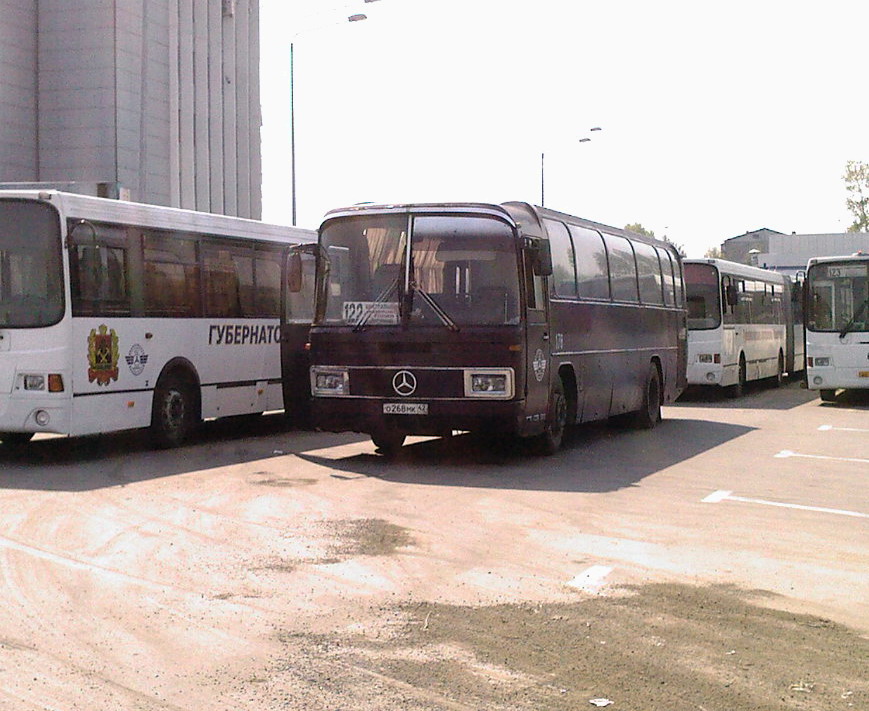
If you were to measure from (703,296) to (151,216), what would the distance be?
46.5 feet

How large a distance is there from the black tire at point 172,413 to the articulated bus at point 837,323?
45.3ft

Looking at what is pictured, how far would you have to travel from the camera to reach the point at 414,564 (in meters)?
8.68

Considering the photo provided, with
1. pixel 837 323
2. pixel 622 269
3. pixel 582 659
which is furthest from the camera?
pixel 837 323

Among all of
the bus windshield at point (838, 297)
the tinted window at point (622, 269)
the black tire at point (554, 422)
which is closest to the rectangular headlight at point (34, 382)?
the black tire at point (554, 422)

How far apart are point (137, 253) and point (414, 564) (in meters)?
8.42

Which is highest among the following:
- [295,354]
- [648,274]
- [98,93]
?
[98,93]

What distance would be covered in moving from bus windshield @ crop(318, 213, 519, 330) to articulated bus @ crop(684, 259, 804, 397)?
1370 centimetres

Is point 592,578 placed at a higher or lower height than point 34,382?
lower

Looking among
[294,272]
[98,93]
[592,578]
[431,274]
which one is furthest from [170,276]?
[98,93]

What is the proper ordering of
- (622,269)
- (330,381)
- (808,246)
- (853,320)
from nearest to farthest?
(330,381) < (622,269) < (853,320) < (808,246)

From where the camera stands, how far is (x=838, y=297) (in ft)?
87.8

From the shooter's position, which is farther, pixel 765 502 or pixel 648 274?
pixel 648 274

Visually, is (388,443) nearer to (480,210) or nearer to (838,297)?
(480,210)

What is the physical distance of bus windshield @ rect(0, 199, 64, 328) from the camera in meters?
14.6
